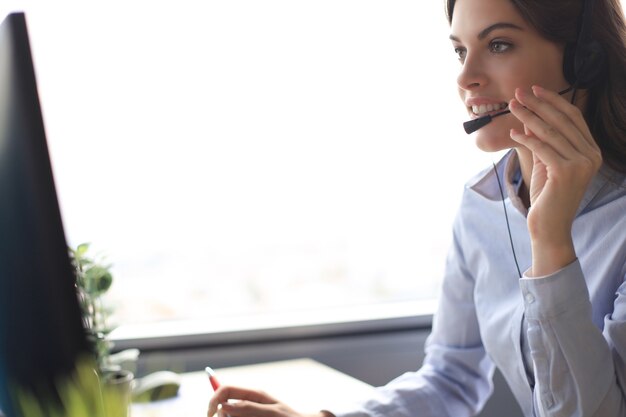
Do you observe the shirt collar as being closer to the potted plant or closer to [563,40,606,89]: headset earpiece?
[563,40,606,89]: headset earpiece

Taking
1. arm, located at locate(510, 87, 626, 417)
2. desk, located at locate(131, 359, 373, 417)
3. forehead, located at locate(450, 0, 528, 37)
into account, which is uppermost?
forehead, located at locate(450, 0, 528, 37)

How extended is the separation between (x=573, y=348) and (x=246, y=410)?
1.47 ft

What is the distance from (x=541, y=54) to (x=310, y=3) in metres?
0.93

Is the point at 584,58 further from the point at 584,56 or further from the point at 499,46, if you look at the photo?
the point at 499,46

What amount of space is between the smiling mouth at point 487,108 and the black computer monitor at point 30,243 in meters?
0.76

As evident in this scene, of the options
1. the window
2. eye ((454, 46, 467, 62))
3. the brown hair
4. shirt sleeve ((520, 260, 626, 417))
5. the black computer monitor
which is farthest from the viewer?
the window

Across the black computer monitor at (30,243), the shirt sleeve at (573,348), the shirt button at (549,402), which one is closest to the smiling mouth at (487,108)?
the shirt sleeve at (573,348)

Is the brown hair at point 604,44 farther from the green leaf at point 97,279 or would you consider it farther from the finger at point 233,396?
the green leaf at point 97,279

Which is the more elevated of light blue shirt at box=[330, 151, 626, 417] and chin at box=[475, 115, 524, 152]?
chin at box=[475, 115, 524, 152]

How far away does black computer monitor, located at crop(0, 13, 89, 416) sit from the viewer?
62 cm

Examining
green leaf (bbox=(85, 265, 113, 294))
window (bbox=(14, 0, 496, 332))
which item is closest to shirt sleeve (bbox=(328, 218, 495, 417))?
green leaf (bbox=(85, 265, 113, 294))

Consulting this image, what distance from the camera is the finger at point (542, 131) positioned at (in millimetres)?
1052

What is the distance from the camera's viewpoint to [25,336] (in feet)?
2.21

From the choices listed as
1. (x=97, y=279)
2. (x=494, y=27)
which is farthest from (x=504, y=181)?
(x=97, y=279)
